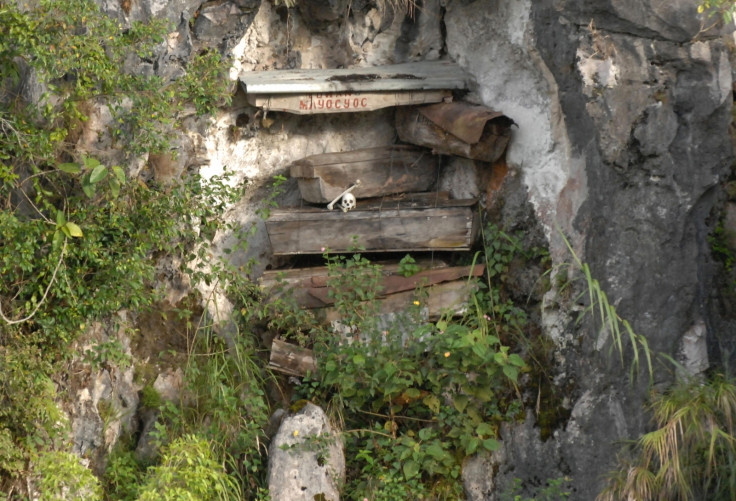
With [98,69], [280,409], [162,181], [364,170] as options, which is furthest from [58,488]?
[364,170]

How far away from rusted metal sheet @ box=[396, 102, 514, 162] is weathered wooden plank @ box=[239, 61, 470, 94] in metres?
0.20

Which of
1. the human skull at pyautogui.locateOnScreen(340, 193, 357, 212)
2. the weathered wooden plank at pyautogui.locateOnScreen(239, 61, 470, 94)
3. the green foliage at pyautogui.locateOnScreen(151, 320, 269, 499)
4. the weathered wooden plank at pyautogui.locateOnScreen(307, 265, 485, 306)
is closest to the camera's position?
the green foliage at pyautogui.locateOnScreen(151, 320, 269, 499)

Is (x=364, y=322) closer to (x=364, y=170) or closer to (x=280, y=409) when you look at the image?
(x=280, y=409)

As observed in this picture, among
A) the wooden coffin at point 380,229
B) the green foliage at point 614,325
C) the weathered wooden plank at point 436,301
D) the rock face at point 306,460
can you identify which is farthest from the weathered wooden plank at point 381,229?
the rock face at point 306,460

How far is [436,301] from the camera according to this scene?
6695mm

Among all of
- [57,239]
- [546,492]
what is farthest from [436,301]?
[57,239]

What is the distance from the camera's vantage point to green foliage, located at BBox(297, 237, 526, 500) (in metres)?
6.09

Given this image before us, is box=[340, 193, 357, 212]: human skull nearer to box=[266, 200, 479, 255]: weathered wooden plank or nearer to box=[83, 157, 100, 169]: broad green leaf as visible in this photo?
box=[266, 200, 479, 255]: weathered wooden plank

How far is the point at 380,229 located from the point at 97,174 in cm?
203

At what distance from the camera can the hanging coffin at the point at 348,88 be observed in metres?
6.82

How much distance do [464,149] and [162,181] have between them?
2.05m

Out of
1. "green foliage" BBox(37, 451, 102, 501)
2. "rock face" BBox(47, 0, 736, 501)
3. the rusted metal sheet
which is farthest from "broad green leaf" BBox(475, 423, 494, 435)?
"green foliage" BBox(37, 451, 102, 501)

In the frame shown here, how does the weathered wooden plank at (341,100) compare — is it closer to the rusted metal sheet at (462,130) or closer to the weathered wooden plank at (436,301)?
the rusted metal sheet at (462,130)

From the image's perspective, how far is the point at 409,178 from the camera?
7.23m
